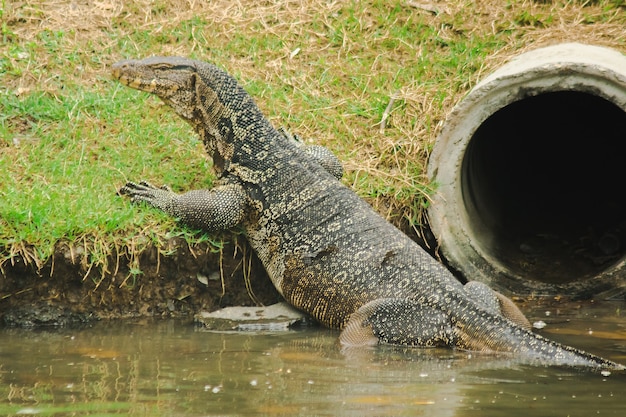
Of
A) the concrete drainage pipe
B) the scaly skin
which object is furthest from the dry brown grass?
the scaly skin

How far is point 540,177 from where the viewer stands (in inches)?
449

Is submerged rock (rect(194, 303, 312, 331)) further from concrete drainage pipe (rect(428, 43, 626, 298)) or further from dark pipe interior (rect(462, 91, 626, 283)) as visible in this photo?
dark pipe interior (rect(462, 91, 626, 283))

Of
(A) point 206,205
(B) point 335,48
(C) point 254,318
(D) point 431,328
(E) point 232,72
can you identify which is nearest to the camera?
(D) point 431,328

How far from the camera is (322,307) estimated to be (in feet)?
24.0

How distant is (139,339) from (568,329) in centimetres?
310

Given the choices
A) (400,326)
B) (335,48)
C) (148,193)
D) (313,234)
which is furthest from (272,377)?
(335,48)

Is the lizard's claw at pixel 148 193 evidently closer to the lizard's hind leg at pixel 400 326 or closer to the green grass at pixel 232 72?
the green grass at pixel 232 72

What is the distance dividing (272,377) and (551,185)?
639cm

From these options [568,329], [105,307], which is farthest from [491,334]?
[105,307]

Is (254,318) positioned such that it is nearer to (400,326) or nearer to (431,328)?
(400,326)

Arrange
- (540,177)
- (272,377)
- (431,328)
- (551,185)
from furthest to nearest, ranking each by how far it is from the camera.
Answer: (540,177) < (551,185) < (431,328) < (272,377)

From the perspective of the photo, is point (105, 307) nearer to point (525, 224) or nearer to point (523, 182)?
point (525, 224)

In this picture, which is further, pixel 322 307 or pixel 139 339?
pixel 322 307

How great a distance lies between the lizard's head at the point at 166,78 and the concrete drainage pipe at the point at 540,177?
2.17 metres
